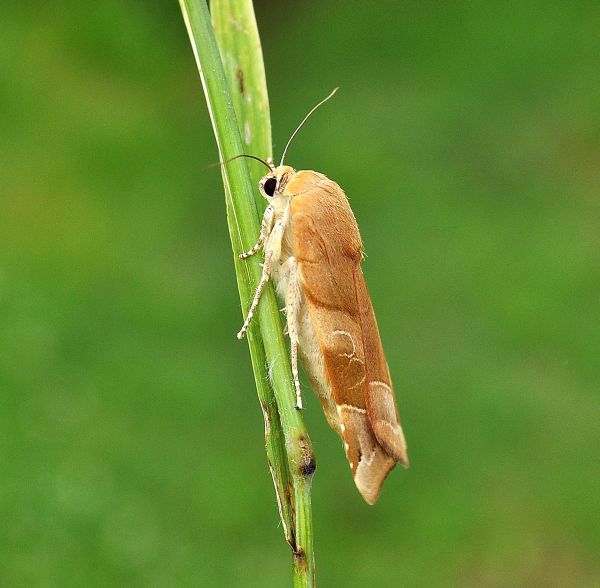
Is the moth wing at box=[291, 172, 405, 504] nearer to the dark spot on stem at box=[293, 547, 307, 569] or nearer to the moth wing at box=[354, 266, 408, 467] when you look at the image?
the moth wing at box=[354, 266, 408, 467]

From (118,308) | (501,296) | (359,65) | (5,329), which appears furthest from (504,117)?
(5,329)

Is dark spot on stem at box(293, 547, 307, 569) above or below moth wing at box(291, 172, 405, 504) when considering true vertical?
above

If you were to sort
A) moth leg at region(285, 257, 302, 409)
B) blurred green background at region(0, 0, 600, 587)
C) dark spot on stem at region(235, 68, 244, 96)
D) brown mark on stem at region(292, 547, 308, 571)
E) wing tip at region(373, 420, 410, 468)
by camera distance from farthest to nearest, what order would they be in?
1. blurred green background at region(0, 0, 600, 587)
2. moth leg at region(285, 257, 302, 409)
3. wing tip at region(373, 420, 410, 468)
4. dark spot on stem at region(235, 68, 244, 96)
5. brown mark on stem at region(292, 547, 308, 571)

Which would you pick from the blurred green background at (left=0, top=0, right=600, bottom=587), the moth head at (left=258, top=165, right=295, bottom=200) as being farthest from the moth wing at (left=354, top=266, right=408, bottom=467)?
the blurred green background at (left=0, top=0, right=600, bottom=587)

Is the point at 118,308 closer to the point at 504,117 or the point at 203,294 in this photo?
the point at 203,294

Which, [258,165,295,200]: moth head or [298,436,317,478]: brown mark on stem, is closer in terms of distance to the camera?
[298,436,317,478]: brown mark on stem

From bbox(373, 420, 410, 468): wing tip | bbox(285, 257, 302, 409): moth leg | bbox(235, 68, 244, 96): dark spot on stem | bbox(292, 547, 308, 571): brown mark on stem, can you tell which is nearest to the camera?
bbox(292, 547, 308, 571): brown mark on stem
